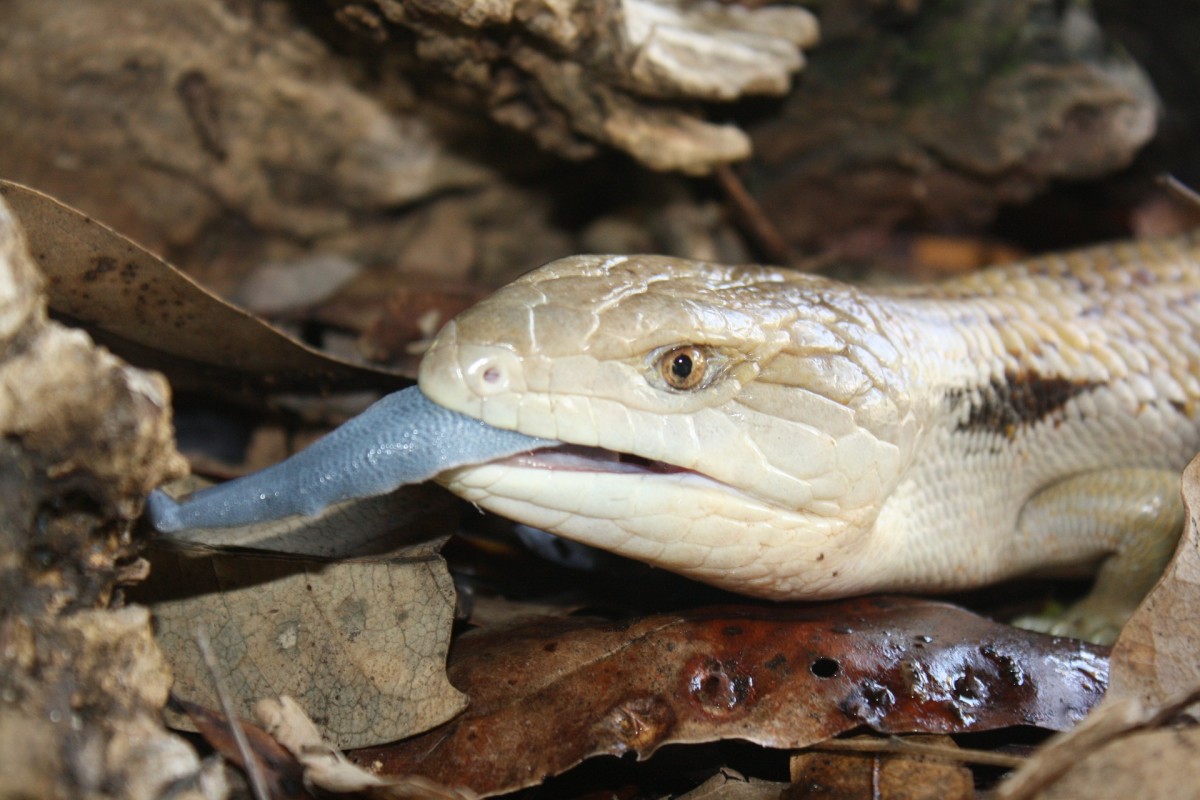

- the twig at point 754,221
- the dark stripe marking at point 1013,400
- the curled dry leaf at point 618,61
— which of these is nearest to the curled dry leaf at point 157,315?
the curled dry leaf at point 618,61

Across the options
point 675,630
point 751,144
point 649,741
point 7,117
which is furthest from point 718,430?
point 7,117

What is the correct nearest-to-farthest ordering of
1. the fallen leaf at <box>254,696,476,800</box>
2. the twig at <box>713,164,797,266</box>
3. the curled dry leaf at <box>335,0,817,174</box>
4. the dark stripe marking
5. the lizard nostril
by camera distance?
the fallen leaf at <box>254,696,476,800</box> < the lizard nostril < the dark stripe marking < the curled dry leaf at <box>335,0,817,174</box> < the twig at <box>713,164,797,266</box>

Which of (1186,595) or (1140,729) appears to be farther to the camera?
(1186,595)

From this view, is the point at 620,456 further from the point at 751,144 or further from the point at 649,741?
the point at 751,144

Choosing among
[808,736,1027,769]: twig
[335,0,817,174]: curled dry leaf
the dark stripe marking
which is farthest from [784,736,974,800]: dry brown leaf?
[335,0,817,174]: curled dry leaf

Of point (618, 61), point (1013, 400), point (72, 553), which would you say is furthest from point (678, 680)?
point (618, 61)

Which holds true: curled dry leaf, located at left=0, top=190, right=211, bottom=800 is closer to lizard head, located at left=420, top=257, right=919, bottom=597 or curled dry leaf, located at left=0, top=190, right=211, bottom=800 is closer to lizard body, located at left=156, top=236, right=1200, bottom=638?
lizard body, located at left=156, top=236, right=1200, bottom=638

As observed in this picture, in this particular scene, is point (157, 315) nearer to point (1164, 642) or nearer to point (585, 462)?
point (585, 462)
